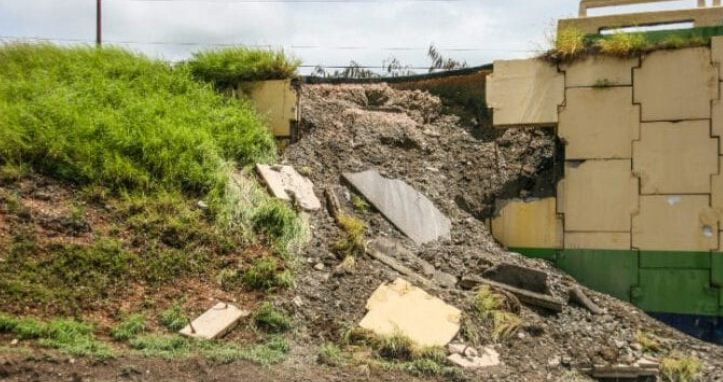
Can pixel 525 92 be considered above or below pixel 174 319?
above

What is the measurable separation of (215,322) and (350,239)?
2.12 m

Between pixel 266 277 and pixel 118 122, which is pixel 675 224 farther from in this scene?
pixel 118 122

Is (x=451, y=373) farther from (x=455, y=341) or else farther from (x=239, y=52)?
(x=239, y=52)

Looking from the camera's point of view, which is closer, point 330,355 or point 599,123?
point 330,355

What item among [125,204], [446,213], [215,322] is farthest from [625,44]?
[125,204]

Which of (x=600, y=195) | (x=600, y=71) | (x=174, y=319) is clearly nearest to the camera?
(x=174, y=319)

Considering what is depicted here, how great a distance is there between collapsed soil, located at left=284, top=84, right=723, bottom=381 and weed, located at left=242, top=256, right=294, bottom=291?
156mm

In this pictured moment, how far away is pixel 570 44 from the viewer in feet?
33.3

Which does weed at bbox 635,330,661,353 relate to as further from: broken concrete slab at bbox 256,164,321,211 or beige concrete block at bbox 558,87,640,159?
broken concrete slab at bbox 256,164,321,211

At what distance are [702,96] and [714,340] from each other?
9.59ft

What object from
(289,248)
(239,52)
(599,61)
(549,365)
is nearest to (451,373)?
(549,365)

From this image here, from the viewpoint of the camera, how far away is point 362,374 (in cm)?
673

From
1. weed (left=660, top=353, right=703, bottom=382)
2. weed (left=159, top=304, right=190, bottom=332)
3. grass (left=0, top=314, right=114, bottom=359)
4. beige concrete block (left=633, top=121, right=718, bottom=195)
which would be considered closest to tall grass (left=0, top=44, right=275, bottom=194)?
weed (left=159, top=304, right=190, bottom=332)

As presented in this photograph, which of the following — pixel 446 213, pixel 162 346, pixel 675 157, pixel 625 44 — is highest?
pixel 625 44
